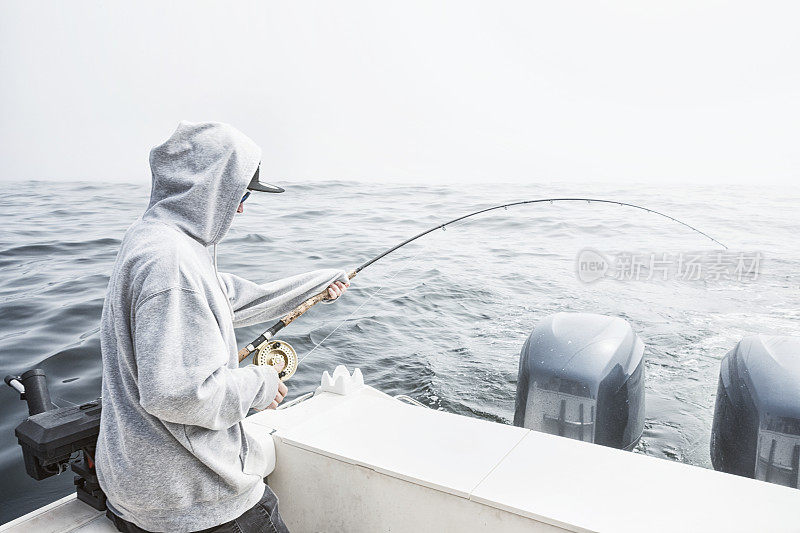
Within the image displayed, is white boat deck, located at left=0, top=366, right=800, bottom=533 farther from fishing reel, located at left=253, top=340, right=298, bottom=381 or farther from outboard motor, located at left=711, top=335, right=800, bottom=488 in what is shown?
outboard motor, located at left=711, top=335, right=800, bottom=488

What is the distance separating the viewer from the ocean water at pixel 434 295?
3.44 meters

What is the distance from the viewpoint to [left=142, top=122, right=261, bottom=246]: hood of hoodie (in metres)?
0.98

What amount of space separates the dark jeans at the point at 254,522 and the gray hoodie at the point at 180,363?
2 centimetres

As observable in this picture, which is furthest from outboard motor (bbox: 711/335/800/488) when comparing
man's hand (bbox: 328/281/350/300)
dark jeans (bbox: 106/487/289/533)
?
dark jeans (bbox: 106/487/289/533)

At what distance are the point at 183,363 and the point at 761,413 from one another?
5.83 feet

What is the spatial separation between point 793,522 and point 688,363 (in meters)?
3.23

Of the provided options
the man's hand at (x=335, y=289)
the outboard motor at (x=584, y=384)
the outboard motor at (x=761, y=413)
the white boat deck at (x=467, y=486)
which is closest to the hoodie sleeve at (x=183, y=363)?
the white boat deck at (x=467, y=486)

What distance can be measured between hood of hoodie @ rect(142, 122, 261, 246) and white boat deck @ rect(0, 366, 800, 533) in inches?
28.9

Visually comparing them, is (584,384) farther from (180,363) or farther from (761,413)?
(180,363)

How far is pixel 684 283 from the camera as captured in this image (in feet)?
21.3

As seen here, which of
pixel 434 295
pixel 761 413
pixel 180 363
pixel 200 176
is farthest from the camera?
pixel 434 295

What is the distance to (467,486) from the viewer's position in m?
1.26

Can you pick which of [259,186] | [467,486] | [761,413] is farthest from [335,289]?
[761,413]

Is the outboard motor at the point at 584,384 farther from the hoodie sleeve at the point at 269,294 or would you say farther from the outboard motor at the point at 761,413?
the hoodie sleeve at the point at 269,294
